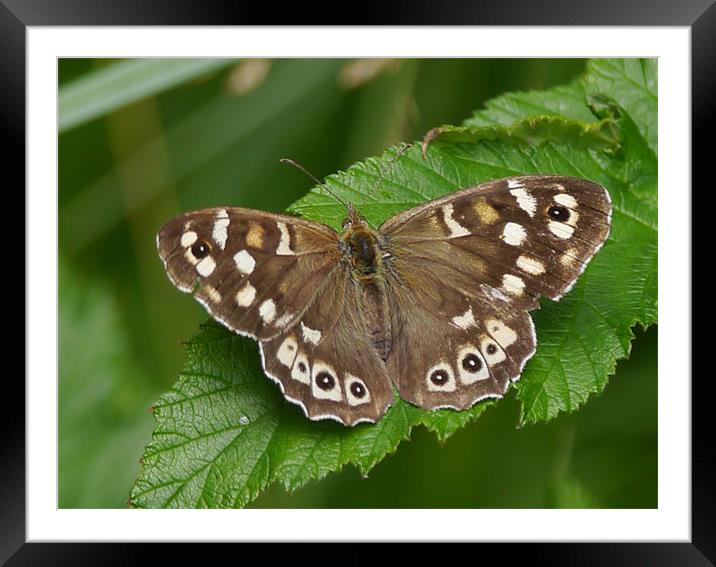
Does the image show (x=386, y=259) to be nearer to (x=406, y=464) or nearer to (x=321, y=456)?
(x=321, y=456)

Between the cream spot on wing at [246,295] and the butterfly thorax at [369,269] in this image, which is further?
the butterfly thorax at [369,269]

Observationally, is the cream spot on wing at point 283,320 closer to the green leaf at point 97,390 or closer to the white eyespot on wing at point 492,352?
the white eyespot on wing at point 492,352

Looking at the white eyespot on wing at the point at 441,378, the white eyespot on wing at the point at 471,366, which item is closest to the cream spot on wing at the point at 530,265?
the white eyespot on wing at the point at 471,366

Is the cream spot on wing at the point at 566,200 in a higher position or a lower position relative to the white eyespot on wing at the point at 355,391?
higher

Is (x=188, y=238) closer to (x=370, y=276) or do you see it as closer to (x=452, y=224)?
(x=370, y=276)

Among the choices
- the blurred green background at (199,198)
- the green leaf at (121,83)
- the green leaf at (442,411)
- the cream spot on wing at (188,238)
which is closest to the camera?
the cream spot on wing at (188,238)

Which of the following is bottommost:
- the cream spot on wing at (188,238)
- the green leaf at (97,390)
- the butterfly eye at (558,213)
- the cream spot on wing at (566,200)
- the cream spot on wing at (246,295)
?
the green leaf at (97,390)
